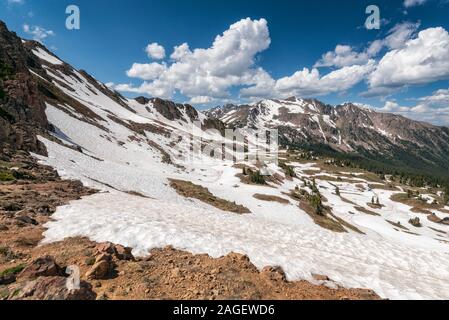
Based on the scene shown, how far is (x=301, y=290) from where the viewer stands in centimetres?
1034

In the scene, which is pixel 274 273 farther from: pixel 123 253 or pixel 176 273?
pixel 123 253

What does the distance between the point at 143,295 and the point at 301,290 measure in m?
5.68

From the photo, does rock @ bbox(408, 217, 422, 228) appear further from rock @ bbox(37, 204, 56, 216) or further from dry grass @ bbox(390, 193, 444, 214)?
rock @ bbox(37, 204, 56, 216)

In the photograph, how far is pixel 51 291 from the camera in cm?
744

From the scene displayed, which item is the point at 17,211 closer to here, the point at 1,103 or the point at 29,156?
the point at 29,156

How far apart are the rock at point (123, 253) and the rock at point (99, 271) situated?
1332 millimetres

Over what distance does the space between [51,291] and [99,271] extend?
Answer: 2.13m

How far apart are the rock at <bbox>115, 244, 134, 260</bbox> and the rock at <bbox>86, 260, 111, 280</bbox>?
1332 millimetres

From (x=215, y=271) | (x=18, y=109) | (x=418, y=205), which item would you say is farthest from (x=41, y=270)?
(x=418, y=205)

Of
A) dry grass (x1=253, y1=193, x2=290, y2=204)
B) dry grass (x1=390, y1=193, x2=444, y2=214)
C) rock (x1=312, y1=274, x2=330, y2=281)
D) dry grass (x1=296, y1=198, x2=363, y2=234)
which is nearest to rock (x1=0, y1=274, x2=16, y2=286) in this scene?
rock (x1=312, y1=274, x2=330, y2=281)

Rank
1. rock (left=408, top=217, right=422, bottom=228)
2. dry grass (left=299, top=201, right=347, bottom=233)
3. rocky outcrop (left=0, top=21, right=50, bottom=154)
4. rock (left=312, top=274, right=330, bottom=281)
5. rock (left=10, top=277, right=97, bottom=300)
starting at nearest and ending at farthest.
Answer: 1. rock (left=10, top=277, right=97, bottom=300)
2. rock (left=312, top=274, right=330, bottom=281)
3. rocky outcrop (left=0, top=21, right=50, bottom=154)
4. dry grass (left=299, top=201, right=347, bottom=233)
5. rock (left=408, top=217, right=422, bottom=228)

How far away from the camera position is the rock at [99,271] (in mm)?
9438

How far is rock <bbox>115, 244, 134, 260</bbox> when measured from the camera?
11.1 meters

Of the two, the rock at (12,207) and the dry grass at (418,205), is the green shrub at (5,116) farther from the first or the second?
the dry grass at (418,205)
